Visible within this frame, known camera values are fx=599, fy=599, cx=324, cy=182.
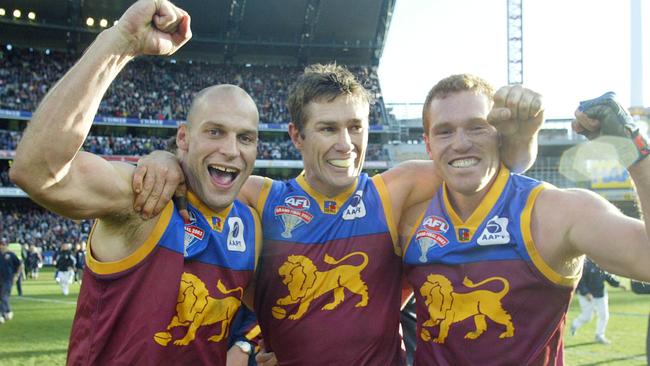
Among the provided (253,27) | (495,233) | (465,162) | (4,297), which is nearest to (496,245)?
(495,233)

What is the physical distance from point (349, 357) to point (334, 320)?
214 millimetres

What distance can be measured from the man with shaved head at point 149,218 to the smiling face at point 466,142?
41.1 inches

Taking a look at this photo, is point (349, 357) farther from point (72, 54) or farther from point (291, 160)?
point (72, 54)

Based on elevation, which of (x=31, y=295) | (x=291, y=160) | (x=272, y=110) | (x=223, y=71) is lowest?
(x=31, y=295)

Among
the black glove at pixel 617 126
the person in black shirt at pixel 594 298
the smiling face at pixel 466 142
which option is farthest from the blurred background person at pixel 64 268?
the black glove at pixel 617 126

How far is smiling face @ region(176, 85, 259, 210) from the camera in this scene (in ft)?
10.4

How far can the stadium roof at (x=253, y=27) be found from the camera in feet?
125

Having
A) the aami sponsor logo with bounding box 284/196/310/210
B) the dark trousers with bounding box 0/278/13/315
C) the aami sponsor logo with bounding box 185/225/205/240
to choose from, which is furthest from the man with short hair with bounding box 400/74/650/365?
the dark trousers with bounding box 0/278/13/315

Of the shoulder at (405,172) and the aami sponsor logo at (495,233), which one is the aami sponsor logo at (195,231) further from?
the aami sponsor logo at (495,233)

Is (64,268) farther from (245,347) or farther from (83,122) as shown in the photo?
(83,122)

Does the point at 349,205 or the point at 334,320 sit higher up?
the point at 349,205

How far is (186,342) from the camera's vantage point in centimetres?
291

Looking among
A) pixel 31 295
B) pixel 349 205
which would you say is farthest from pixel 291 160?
pixel 349 205

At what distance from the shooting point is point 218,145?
Answer: 3178mm
